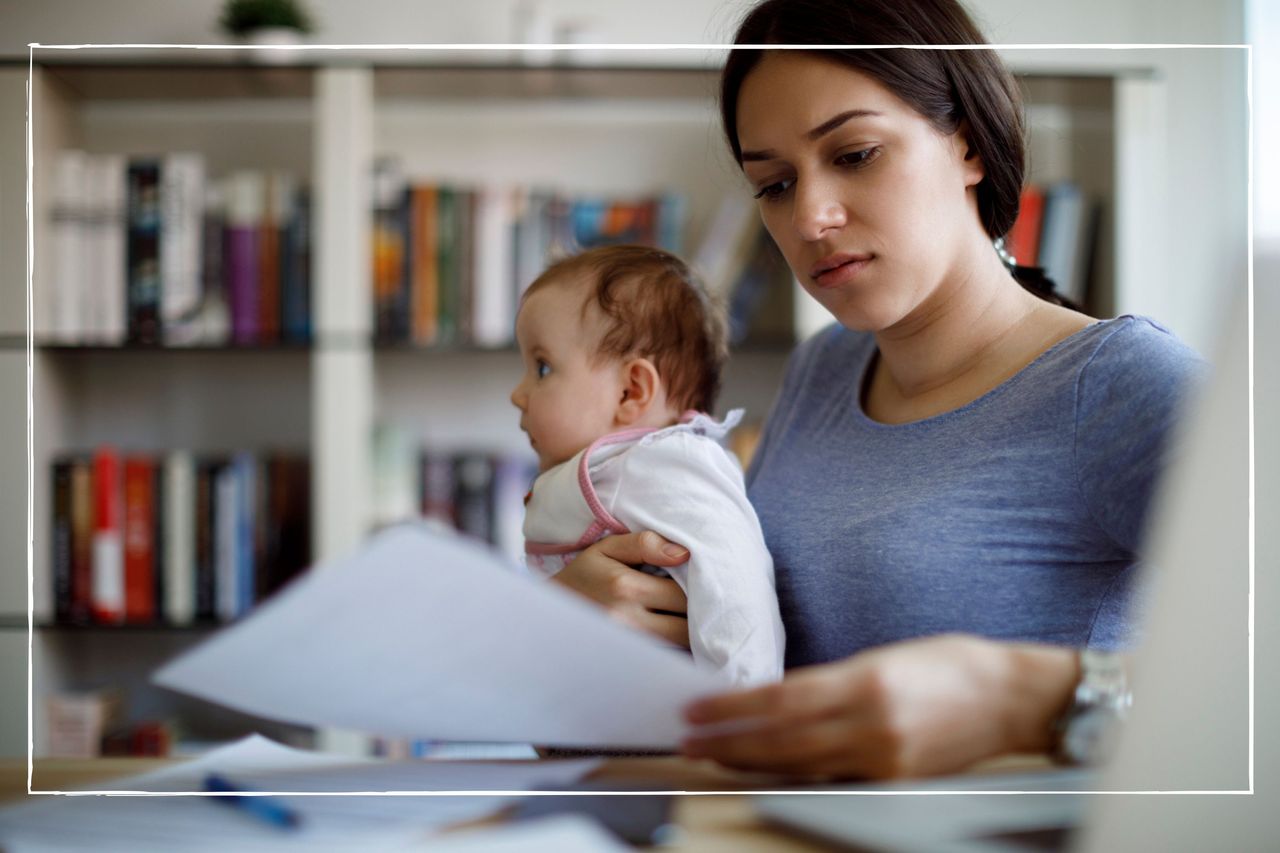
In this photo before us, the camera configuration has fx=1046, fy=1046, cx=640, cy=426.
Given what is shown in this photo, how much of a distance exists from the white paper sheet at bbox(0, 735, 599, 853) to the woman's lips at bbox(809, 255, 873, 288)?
1.22ft

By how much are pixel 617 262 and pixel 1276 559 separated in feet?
1.82

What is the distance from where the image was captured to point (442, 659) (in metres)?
0.47

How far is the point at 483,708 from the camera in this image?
500mm

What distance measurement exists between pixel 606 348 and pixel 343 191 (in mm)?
1293

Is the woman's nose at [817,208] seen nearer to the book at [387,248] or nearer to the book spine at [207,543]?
the book at [387,248]

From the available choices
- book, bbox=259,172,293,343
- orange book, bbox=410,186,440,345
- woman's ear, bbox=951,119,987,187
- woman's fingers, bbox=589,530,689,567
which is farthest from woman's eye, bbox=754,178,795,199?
book, bbox=259,172,293,343

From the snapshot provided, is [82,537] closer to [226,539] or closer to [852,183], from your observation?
[226,539]

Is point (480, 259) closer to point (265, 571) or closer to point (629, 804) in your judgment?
point (265, 571)

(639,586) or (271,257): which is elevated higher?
(271,257)

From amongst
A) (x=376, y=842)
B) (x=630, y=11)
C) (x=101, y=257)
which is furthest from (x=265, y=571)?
(x=376, y=842)

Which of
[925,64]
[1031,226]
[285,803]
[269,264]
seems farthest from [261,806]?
[1031,226]

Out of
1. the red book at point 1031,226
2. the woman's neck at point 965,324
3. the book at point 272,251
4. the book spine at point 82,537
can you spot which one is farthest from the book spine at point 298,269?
the woman's neck at point 965,324

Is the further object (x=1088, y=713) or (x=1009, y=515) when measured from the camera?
(x=1009, y=515)

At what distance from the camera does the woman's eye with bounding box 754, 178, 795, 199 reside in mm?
→ 715
